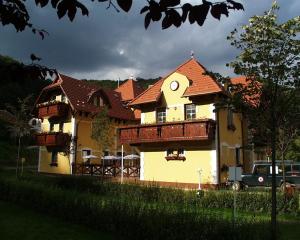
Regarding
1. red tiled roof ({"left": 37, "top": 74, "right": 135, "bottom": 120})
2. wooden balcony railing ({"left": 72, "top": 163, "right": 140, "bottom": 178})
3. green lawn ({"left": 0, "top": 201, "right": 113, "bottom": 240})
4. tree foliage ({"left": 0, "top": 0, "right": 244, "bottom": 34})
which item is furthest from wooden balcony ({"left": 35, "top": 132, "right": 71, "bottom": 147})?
tree foliage ({"left": 0, "top": 0, "right": 244, "bottom": 34})

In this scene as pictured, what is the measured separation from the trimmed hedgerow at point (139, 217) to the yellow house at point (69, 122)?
21091 millimetres

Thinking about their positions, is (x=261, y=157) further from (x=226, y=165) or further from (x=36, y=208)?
(x=36, y=208)

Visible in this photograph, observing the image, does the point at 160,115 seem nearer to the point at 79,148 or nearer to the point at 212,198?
the point at 79,148

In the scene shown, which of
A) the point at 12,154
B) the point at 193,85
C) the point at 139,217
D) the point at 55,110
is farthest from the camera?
the point at 12,154

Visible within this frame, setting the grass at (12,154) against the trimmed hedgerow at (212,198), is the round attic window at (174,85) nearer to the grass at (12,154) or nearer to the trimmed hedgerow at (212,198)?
the trimmed hedgerow at (212,198)

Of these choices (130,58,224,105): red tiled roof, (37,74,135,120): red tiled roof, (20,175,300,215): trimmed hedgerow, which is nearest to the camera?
(20,175,300,215): trimmed hedgerow

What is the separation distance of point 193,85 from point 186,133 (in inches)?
165

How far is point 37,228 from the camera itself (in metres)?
15.0

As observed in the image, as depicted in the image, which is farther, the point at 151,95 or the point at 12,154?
the point at 12,154

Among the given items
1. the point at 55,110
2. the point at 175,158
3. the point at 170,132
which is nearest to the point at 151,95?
the point at 170,132

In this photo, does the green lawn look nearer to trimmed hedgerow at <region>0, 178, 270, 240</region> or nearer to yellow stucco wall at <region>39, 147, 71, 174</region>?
trimmed hedgerow at <region>0, 178, 270, 240</region>

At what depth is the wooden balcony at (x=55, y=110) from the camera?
136 feet

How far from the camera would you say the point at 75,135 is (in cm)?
4109

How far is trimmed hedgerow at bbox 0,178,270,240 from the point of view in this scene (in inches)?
421
